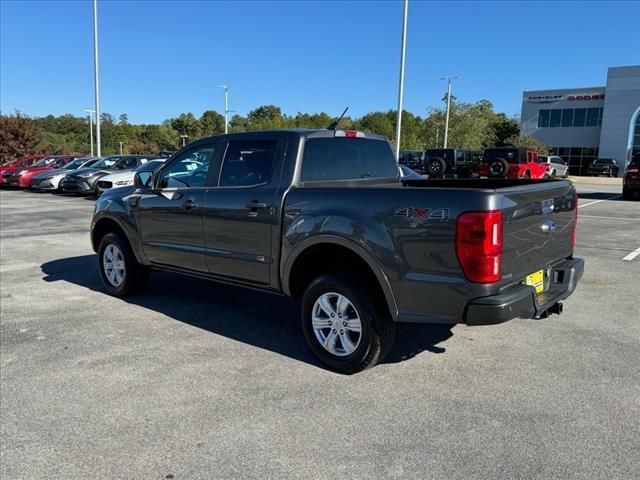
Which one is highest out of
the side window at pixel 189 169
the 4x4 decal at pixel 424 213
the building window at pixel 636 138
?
the building window at pixel 636 138

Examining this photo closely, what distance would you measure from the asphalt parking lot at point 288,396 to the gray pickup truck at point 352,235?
1.62 feet

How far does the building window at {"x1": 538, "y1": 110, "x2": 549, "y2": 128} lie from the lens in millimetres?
56631

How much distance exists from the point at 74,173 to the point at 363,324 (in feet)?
64.1

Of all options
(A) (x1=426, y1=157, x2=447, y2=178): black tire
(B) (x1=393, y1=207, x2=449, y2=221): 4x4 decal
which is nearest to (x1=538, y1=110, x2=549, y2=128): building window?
(A) (x1=426, y1=157, x2=447, y2=178): black tire

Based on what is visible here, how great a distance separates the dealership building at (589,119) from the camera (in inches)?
2018

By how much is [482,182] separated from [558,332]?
1574 mm

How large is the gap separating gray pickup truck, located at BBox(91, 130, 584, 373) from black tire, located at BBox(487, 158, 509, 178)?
23.9 m

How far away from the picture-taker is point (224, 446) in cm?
307

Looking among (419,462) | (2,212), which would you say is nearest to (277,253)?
(419,462)

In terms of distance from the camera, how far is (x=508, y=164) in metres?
27.9

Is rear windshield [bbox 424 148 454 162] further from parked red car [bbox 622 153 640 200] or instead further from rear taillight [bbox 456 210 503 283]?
rear taillight [bbox 456 210 503 283]

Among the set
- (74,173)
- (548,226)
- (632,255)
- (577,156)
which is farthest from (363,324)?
(577,156)

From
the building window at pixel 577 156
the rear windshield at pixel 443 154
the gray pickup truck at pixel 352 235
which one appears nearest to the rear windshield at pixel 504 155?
the rear windshield at pixel 443 154

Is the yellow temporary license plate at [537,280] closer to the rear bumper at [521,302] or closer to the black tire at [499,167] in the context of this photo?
the rear bumper at [521,302]
